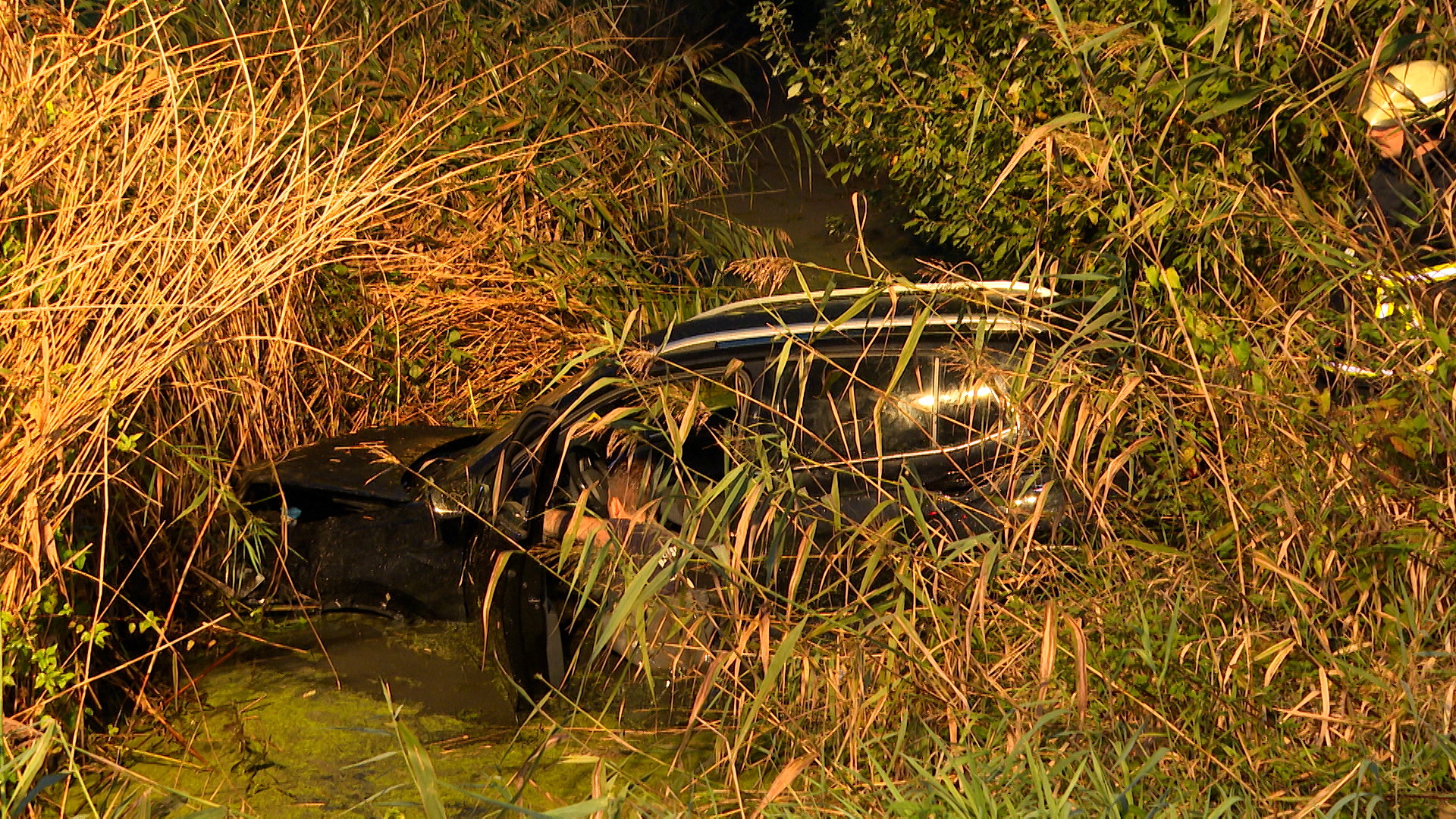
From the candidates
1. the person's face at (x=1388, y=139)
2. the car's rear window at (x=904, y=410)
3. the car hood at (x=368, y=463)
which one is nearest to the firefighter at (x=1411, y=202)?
the person's face at (x=1388, y=139)

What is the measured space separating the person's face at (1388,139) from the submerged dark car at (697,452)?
3.26ft

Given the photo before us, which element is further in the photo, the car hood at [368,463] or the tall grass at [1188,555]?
the car hood at [368,463]

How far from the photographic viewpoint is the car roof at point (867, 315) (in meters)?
3.82

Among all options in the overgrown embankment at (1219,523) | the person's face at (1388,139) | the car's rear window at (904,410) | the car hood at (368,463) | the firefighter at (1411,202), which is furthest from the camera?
the car hood at (368,463)

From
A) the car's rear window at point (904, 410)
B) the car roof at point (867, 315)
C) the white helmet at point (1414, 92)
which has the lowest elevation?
the car's rear window at point (904, 410)

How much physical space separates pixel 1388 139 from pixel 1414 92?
0.72 feet

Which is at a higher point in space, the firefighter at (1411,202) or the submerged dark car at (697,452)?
the firefighter at (1411,202)

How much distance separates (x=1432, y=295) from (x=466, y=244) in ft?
17.7

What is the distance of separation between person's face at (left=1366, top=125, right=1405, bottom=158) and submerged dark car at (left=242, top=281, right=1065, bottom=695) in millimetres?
993

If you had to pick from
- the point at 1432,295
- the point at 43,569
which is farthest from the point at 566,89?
the point at 1432,295

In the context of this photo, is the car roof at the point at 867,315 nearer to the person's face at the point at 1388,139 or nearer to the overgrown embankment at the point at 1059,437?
the overgrown embankment at the point at 1059,437

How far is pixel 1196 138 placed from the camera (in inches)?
159

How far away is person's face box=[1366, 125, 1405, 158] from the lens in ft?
12.3

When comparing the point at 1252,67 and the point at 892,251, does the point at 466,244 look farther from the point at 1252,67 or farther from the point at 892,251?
the point at 892,251
